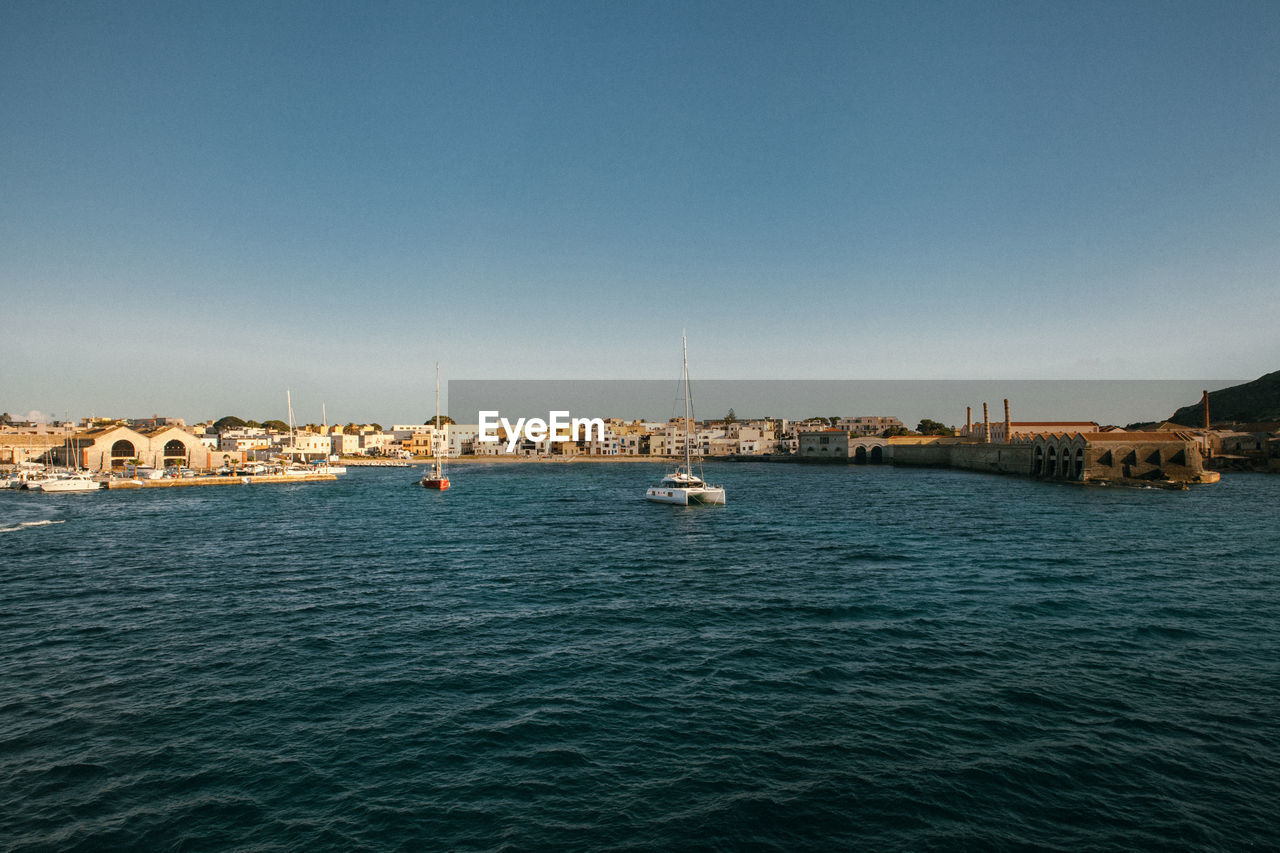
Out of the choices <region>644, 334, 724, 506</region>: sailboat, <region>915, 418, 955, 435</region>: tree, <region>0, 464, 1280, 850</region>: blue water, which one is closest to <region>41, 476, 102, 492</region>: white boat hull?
<region>0, 464, 1280, 850</region>: blue water

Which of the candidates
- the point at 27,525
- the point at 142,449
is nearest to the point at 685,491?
the point at 27,525

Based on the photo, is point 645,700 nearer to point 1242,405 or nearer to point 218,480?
point 218,480

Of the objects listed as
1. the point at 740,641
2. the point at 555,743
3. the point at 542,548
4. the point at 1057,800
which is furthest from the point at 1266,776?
the point at 542,548

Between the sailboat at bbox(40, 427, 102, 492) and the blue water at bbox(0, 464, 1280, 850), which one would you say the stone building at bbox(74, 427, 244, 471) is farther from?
the blue water at bbox(0, 464, 1280, 850)

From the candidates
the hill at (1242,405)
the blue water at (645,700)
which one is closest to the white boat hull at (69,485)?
the blue water at (645,700)

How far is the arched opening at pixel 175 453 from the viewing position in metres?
112

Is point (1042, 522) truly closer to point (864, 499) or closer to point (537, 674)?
point (864, 499)

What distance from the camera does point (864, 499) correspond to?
202 ft

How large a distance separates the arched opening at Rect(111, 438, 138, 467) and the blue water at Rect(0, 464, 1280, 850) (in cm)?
9324

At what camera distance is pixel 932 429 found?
178750 mm

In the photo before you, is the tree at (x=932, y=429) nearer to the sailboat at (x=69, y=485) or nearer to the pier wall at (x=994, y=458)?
the pier wall at (x=994, y=458)

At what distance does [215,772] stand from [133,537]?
36.2 meters

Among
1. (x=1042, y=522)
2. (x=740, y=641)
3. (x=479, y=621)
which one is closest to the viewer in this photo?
(x=740, y=641)

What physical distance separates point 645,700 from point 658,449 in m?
171
